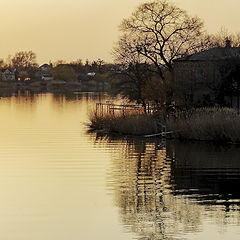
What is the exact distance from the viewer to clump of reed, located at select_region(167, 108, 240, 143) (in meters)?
42.0

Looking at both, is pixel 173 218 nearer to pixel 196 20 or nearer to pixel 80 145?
pixel 80 145

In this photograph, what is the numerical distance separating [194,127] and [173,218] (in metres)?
24.1

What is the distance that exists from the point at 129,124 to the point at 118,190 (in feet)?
78.8

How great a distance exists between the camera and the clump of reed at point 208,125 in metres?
42.0

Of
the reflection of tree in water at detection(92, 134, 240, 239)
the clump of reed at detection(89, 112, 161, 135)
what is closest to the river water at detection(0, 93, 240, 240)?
the reflection of tree in water at detection(92, 134, 240, 239)

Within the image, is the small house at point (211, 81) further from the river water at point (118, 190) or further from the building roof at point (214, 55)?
the river water at point (118, 190)

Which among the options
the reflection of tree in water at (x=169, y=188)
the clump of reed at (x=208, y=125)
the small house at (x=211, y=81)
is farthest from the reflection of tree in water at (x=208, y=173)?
the small house at (x=211, y=81)

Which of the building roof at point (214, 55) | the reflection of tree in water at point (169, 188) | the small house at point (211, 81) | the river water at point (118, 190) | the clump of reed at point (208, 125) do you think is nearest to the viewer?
the river water at point (118, 190)

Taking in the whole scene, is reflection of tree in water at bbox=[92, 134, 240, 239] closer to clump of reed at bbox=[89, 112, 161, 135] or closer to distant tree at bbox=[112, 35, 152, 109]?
clump of reed at bbox=[89, 112, 161, 135]

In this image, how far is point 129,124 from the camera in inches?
1927

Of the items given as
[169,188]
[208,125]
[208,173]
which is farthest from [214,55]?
[169,188]

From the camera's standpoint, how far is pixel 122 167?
105 feet

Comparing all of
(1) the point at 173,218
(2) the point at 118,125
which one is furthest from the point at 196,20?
(1) the point at 173,218

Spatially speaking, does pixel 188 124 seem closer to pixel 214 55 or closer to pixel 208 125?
pixel 208 125
